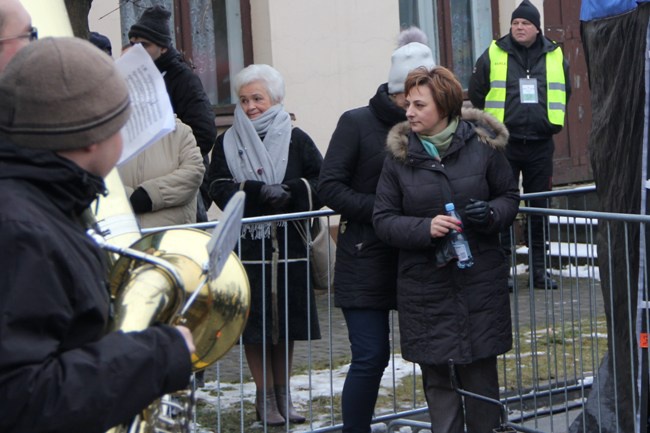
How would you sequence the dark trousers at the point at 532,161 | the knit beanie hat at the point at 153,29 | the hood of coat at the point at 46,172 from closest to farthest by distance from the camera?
the hood of coat at the point at 46,172, the knit beanie hat at the point at 153,29, the dark trousers at the point at 532,161

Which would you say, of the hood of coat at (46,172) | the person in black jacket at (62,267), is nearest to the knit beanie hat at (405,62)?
the person in black jacket at (62,267)

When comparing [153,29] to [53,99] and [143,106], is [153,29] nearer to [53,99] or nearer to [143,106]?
[143,106]

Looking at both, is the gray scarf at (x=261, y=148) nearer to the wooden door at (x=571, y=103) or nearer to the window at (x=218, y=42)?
the window at (x=218, y=42)

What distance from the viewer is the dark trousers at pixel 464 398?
4.95 m

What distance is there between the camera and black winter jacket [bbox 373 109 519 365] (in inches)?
189

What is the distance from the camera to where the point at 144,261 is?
260 cm

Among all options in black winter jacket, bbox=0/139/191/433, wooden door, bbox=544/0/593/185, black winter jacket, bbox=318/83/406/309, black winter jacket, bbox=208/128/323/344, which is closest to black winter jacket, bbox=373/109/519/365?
black winter jacket, bbox=318/83/406/309

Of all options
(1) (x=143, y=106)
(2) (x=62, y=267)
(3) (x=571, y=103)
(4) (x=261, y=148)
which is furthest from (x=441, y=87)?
(3) (x=571, y=103)

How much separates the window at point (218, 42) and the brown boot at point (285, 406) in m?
4.42

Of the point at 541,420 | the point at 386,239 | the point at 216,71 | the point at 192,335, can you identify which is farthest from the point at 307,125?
the point at 192,335

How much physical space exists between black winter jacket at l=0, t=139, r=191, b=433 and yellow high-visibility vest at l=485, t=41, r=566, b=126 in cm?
705

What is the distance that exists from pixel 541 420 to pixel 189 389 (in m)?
3.68

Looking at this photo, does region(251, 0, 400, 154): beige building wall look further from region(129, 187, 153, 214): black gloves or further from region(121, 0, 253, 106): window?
region(129, 187, 153, 214): black gloves

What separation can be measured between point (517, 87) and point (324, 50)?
69.8 inches
